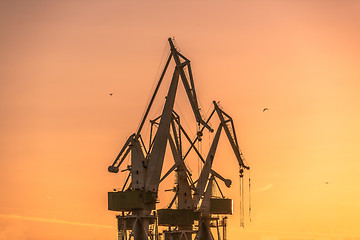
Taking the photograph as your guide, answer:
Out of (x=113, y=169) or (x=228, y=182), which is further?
(x=228, y=182)

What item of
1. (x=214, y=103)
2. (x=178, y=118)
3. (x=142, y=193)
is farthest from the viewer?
(x=214, y=103)

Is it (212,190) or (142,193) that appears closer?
(142,193)

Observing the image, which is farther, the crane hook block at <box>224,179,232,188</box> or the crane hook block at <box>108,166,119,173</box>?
the crane hook block at <box>224,179,232,188</box>

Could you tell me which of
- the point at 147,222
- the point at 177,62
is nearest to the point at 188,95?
the point at 177,62

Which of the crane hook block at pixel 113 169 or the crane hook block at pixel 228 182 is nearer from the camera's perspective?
the crane hook block at pixel 113 169

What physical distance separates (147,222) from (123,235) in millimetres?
8791

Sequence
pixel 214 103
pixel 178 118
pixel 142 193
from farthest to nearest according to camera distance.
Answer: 1. pixel 214 103
2. pixel 178 118
3. pixel 142 193

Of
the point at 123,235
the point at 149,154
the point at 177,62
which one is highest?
the point at 177,62

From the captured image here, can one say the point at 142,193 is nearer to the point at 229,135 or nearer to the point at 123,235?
the point at 123,235

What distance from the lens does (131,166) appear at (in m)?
159

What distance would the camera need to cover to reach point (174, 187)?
175m

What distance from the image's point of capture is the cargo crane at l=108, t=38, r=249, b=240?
6191 inches

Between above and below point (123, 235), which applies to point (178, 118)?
above

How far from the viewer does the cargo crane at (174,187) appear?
157250 mm
